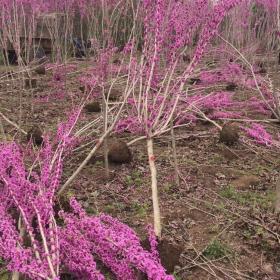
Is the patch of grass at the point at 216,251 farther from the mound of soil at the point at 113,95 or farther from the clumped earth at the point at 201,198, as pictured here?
the mound of soil at the point at 113,95

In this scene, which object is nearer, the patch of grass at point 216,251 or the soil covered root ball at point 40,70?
the patch of grass at point 216,251

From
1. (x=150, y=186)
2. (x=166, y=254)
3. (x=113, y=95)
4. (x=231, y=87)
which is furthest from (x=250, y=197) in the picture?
(x=231, y=87)

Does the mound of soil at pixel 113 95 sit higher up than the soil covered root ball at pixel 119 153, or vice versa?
the soil covered root ball at pixel 119 153

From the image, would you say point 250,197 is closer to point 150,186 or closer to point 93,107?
point 150,186

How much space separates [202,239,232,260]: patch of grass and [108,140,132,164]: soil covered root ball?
1645mm

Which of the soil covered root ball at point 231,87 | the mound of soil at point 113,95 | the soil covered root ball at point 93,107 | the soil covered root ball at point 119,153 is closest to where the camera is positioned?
the soil covered root ball at point 119,153

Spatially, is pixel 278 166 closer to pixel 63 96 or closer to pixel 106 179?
pixel 106 179

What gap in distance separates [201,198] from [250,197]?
0.41 metres

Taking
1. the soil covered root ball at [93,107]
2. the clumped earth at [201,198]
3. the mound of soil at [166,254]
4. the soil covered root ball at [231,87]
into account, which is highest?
the mound of soil at [166,254]

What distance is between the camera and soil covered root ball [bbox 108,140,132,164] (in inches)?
174

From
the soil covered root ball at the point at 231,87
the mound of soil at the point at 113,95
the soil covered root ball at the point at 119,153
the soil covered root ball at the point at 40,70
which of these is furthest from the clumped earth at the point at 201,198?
the soil covered root ball at the point at 40,70

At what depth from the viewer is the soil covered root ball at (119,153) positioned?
4.41m

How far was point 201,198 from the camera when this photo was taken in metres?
3.80

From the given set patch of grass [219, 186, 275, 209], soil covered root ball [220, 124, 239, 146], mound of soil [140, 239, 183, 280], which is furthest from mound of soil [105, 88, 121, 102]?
mound of soil [140, 239, 183, 280]
